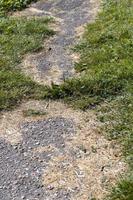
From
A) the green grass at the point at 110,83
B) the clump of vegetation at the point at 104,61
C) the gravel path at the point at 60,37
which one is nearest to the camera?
the green grass at the point at 110,83

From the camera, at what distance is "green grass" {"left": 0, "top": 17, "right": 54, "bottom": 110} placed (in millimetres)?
8461

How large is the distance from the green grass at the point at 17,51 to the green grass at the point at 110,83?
57 cm

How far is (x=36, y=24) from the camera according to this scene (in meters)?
11.6

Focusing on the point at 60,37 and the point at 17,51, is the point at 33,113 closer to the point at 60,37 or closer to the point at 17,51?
the point at 17,51

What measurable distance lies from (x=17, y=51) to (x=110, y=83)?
9.07 feet

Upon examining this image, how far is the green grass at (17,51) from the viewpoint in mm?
8461

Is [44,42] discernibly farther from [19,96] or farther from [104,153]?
[104,153]

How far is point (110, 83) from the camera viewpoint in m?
8.33

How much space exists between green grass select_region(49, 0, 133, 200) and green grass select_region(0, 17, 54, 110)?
57cm

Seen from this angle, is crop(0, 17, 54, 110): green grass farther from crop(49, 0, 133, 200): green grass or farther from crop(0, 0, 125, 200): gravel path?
crop(49, 0, 133, 200): green grass

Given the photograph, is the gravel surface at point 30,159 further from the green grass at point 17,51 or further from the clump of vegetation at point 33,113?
the green grass at point 17,51

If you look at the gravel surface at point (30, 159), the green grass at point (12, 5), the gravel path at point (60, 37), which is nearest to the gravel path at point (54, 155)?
the gravel surface at point (30, 159)

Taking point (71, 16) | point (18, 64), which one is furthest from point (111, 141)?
point (71, 16)

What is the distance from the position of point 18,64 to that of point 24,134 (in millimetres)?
2652
